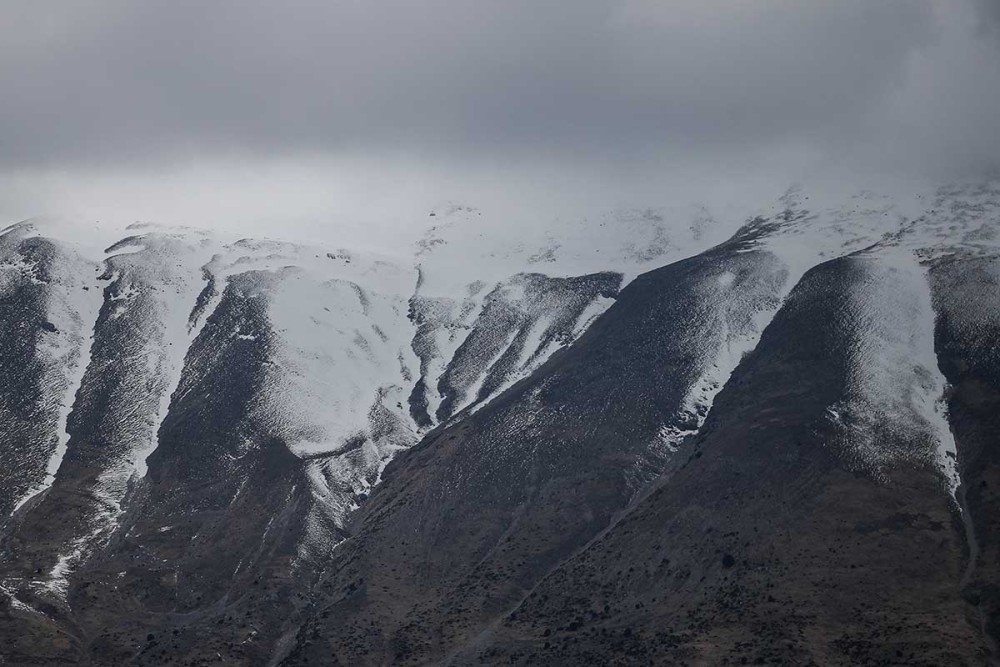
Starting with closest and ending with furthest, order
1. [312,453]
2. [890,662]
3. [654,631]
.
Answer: [890,662] → [654,631] → [312,453]

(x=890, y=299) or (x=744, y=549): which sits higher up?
(x=890, y=299)

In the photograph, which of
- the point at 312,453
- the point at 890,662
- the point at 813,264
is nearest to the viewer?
the point at 890,662

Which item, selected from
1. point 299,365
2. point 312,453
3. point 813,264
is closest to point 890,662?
point 312,453

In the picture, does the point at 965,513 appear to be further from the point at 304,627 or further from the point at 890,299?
the point at 304,627

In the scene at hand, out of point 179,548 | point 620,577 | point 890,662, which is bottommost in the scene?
point 179,548

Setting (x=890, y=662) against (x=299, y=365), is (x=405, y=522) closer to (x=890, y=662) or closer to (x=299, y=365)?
(x=299, y=365)

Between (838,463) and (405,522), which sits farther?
(405,522)

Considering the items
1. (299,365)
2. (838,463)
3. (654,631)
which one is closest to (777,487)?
(838,463)
